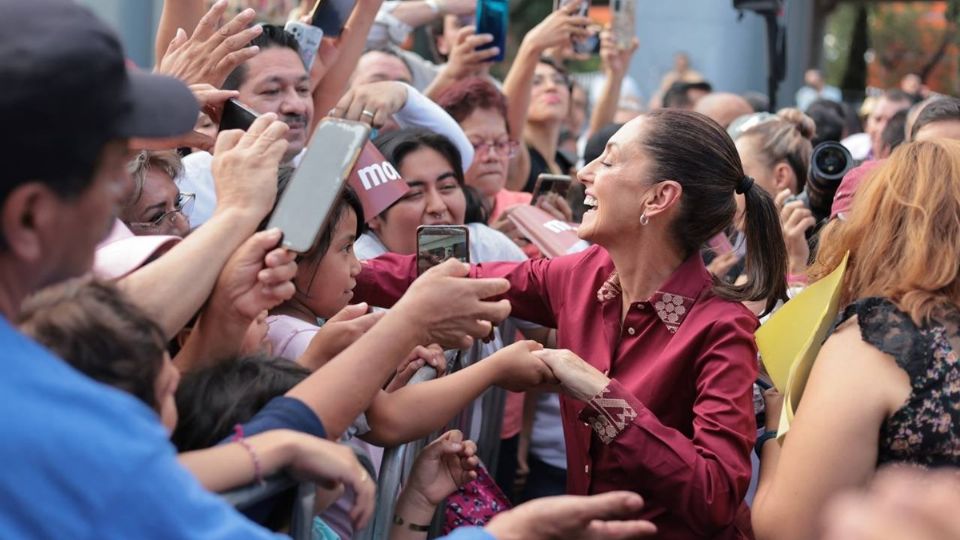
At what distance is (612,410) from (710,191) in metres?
0.73

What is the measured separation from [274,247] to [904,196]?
133 cm

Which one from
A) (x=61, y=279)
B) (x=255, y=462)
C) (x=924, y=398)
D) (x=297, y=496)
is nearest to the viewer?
(x=61, y=279)

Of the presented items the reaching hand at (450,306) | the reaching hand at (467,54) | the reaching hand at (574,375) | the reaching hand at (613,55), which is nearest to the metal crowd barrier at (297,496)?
the reaching hand at (450,306)

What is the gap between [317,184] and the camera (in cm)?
219

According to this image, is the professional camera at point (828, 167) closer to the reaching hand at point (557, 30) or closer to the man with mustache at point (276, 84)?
the reaching hand at point (557, 30)

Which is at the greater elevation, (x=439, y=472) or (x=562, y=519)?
(x=562, y=519)

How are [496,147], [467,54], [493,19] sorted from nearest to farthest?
[496,147] < [467,54] < [493,19]

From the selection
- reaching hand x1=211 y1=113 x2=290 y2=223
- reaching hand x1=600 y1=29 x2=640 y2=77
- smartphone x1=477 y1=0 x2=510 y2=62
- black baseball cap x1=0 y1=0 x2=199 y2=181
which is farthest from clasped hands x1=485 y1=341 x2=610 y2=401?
reaching hand x1=600 y1=29 x2=640 y2=77

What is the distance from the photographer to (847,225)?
2.75 m

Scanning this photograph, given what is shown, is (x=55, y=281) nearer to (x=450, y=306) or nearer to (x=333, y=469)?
(x=333, y=469)

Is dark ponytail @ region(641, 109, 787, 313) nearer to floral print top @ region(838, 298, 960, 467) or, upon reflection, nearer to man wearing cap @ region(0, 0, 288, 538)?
floral print top @ region(838, 298, 960, 467)

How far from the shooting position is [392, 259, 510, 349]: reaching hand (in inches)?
93.7

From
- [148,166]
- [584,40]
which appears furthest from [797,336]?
[584,40]

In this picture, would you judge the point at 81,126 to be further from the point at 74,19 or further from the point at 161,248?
the point at 161,248
